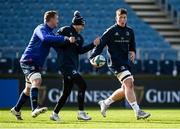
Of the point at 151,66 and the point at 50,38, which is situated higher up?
the point at 50,38

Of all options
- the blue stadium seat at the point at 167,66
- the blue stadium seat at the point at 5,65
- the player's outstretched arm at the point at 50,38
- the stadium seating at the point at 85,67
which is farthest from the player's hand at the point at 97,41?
the blue stadium seat at the point at 167,66

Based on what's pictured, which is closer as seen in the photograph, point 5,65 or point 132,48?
point 132,48

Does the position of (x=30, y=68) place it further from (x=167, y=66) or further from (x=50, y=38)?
(x=167, y=66)

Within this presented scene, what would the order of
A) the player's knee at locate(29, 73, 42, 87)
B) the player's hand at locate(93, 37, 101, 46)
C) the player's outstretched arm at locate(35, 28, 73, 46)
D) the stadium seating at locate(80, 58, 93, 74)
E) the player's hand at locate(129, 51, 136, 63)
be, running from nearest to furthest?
the player's outstretched arm at locate(35, 28, 73, 46) < the player's knee at locate(29, 73, 42, 87) < the player's hand at locate(93, 37, 101, 46) < the player's hand at locate(129, 51, 136, 63) < the stadium seating at locate(80, 58, 93, 74)

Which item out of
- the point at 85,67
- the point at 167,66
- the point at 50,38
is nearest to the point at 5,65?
the point at 85,67

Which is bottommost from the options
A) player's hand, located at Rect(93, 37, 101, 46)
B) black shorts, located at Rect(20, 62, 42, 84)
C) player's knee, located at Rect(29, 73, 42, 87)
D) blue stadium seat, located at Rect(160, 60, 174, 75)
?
blue stadium seat, located at Rect(160, 60, 174, 75)

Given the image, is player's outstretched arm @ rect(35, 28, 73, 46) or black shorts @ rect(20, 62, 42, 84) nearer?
player's outstretched arm @ rect(35, 28, 73, 46)

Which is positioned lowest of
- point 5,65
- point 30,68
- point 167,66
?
point 167,66

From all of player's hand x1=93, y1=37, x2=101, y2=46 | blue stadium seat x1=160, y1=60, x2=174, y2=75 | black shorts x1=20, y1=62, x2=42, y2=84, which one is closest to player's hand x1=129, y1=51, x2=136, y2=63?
player's hand x1=93, y1=37, x2=101, y2=46

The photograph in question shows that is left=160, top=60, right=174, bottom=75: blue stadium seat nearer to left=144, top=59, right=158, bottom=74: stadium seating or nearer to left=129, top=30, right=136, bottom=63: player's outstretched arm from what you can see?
left=144, top=59, right=158, bottom=74: stadium seating

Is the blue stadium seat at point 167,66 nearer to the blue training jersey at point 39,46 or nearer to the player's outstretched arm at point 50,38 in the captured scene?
the blue training jersey at point 39,46

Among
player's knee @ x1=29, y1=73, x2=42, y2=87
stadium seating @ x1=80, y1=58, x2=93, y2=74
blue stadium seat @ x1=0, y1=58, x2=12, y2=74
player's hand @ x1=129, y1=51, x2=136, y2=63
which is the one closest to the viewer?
player's knee @ x1=29, y1=73, x2=42, y2=87

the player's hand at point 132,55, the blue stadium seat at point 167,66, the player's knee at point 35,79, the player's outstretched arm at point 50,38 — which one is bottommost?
the blue stadium seat at point 167,66

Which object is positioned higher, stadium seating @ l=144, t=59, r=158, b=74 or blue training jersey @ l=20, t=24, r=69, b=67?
blue training jersey @ l=20, t=24, r=69, b=67
